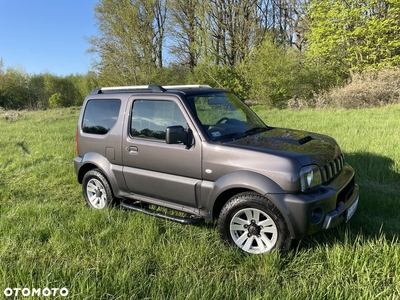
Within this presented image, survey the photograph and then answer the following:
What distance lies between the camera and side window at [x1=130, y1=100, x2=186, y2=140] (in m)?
3.89

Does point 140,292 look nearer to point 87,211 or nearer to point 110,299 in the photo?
point 110,299

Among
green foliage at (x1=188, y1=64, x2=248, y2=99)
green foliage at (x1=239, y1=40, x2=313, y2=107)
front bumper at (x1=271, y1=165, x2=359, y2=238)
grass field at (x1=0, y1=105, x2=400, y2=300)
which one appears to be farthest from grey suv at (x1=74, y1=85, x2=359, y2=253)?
green foliage at (x1=188, y1=64, x2=248, y2=99)

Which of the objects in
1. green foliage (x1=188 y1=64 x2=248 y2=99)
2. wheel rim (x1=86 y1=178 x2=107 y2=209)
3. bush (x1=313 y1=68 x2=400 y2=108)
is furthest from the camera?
green foliage (x1=188 y1=64 x2=248 y2=99)

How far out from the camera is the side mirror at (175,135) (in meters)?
3.46

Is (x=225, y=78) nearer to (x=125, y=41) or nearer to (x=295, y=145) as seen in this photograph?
(x=125, y=41)

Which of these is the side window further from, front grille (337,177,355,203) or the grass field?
front grille (337,177,355,203)

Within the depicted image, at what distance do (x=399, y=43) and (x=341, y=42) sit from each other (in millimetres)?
3556

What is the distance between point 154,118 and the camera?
4070 mm

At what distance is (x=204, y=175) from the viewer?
11.7 feet

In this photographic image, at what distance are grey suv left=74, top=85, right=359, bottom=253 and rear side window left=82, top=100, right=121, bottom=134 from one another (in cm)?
2

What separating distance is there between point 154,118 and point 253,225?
1.85m

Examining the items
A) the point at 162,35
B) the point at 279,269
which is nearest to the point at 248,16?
the point at 162,35

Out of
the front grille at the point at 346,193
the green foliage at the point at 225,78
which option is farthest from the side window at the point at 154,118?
the green foliage at the point at 225,78

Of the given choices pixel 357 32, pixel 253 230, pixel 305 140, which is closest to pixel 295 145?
pixel 305 140
